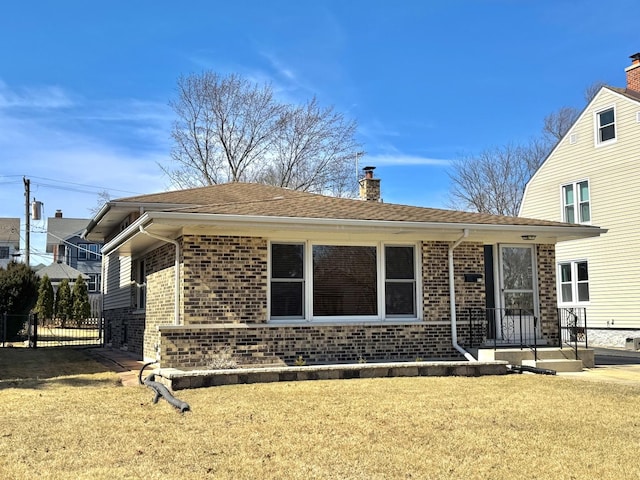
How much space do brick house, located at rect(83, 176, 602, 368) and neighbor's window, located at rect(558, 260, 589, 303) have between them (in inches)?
339

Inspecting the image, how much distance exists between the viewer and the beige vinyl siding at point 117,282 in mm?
16344

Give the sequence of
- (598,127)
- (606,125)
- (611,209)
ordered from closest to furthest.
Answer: (611,209), (606,125), (598,127)

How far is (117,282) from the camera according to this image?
1834 centimetres

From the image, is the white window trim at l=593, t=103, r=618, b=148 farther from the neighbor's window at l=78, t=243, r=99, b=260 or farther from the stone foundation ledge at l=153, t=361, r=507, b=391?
the neighbor's window at l=78, t=243, r=99, b=260

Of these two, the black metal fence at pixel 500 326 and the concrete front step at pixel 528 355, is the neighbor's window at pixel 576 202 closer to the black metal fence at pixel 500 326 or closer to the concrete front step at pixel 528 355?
the black metal fence at pixel 500 326

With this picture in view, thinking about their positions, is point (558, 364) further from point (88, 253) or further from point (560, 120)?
point (88, 253)

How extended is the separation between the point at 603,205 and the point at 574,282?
9.10 ft

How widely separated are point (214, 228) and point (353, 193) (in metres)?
23.4

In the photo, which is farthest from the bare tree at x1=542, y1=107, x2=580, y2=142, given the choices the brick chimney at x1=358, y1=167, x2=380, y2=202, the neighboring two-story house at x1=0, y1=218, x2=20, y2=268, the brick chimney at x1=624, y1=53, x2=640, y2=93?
the neighboring two-story house at x1=0, y1=218, x2=20, y2=268

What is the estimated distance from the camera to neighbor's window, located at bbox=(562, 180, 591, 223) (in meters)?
20.4

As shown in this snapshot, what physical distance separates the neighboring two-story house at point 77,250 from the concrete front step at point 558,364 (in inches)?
1726

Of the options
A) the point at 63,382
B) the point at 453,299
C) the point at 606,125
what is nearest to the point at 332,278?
the point at 453,299

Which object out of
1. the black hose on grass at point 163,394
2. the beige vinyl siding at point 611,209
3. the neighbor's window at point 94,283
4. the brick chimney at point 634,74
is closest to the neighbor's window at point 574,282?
the beige vinyl siding at point 611,209

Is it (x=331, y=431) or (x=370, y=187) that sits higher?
(x=370, y=187)
